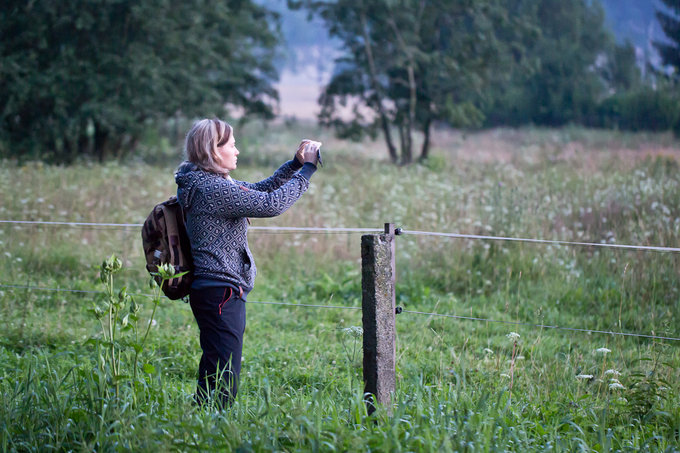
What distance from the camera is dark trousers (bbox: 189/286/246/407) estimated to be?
3.37m

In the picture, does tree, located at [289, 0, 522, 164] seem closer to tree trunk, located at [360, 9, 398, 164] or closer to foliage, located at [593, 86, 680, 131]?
tree trunk, located at [360, 9, 398, 164]

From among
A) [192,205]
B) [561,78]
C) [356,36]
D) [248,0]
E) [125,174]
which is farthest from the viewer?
[561,78]

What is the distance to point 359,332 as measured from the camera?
382 cm

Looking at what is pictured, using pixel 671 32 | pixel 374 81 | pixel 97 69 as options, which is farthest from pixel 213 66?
pixel 671 32

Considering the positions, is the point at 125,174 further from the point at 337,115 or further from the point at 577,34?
the point at 577,34

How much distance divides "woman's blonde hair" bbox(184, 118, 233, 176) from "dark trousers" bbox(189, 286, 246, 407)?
0.64m

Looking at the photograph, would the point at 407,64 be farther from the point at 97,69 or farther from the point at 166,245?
the point at 166,245

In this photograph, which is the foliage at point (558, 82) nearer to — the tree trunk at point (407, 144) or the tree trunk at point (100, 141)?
the tree trunk at point (407, 144)

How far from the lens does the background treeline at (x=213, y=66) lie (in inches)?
762

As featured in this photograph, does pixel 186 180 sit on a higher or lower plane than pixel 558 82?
lower

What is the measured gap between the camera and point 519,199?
848cm

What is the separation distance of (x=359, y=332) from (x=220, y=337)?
84cm

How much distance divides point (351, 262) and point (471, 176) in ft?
25.4

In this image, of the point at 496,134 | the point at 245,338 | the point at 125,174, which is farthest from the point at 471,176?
the point at 496,134
